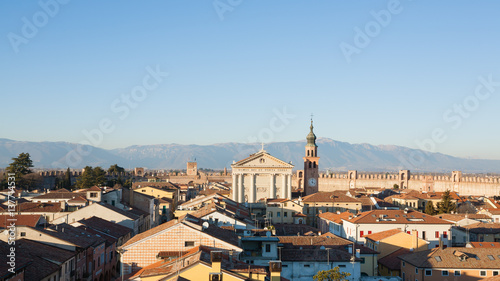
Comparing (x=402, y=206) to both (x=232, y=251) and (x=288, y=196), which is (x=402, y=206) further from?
(x=232, y=251)

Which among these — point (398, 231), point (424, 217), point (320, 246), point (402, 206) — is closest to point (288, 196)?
point (402, 206)

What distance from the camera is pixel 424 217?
4831 cm

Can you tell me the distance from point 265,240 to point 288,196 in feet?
176

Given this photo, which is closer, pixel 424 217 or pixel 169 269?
pixel 169 269

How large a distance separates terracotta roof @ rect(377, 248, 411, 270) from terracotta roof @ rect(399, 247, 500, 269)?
1.29 m

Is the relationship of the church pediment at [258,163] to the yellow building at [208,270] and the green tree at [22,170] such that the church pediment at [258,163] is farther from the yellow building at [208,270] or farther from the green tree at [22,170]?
the yellow building at [208,270]

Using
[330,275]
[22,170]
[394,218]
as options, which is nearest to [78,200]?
[394,218]

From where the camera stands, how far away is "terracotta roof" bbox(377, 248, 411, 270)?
34.7 meters

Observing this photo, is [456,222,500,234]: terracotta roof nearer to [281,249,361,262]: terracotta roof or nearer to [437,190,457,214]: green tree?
[437,190,457,214]: green tree

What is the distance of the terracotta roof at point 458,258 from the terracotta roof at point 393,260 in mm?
1295

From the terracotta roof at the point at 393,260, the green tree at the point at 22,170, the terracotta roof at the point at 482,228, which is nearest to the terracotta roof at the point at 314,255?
the terracotta roof at the point at 393,260

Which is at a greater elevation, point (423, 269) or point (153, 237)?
point (153, 237)

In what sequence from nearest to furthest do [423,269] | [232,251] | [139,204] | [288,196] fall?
[232,251], [423,269], [139,204], [288,196]

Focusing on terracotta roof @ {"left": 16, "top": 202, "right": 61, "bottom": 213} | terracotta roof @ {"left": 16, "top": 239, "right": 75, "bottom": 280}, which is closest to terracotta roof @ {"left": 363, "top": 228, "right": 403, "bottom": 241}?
A: terracotta roof @ {"left": 16, "top": 239, "right": 75, "bottom": 280}
